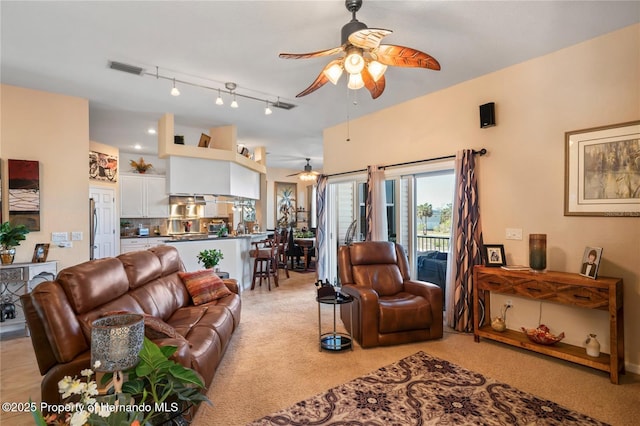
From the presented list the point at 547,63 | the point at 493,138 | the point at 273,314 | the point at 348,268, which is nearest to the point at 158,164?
the point at 273,314

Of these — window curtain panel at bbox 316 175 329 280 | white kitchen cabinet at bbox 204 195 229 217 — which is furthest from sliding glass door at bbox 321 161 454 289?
white kitchen cabinet at bbox 204 195 229 217

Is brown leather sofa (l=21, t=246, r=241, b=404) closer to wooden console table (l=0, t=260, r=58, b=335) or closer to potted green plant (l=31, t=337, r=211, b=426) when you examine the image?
potted green plant (l=31, t=337, r=211, b=426)

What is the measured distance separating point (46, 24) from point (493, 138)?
4.46 meters

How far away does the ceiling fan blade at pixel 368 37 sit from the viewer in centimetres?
201

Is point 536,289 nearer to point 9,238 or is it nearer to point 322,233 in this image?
point 322,233

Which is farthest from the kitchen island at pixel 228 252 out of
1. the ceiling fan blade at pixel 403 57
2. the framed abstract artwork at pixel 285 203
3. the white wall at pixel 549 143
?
the ceiling fan blade at pixel 403 57

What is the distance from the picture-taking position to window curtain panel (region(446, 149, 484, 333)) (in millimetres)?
3662

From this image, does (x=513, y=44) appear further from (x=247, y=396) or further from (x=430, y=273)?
(x=247, y=396)

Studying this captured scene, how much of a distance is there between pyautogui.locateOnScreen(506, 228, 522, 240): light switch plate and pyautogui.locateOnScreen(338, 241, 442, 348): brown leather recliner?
3.29 ft

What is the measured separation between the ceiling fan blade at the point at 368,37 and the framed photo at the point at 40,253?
4349 millimetres

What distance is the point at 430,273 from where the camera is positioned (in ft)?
15.1

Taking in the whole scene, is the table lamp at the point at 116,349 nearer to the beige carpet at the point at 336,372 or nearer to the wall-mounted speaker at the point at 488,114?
the beige carpet at the point at 336,372

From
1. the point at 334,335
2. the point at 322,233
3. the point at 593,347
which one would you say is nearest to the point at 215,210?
the point at 322,233

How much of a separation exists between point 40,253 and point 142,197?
3936 mm
